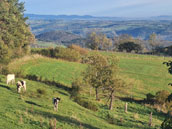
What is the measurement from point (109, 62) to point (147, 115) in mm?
9886

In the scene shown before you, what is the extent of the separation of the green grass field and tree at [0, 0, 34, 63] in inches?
165

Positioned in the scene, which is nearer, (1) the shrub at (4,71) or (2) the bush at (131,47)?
(1) the shrub at (4,71)

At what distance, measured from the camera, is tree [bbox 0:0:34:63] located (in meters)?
52.5

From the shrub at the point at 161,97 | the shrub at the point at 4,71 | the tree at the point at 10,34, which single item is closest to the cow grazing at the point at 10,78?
the shrub at the point at 4,71

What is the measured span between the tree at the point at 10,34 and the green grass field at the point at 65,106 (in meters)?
4.20

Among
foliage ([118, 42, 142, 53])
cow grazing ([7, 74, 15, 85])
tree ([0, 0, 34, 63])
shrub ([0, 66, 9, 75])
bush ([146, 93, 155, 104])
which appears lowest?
bush ([146, 93, 155, 104])

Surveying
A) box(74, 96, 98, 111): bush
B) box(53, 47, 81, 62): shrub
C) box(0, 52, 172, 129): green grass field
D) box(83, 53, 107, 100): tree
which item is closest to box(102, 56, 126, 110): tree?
box(83, 53, 107, 100): tree

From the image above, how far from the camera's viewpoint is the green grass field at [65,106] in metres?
17.8

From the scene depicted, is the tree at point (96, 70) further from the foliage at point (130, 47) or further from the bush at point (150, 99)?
the foliage at point (130, 47)

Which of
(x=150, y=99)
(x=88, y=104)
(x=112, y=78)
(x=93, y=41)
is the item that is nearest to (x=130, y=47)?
(x=93, y=41)

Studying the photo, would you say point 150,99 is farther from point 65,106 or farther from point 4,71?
point 4,71

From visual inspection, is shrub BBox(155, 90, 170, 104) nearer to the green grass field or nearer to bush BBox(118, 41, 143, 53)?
the green grass field

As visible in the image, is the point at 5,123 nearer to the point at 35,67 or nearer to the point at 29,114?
the point at 29,114

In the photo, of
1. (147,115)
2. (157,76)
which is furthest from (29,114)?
(157,76)
